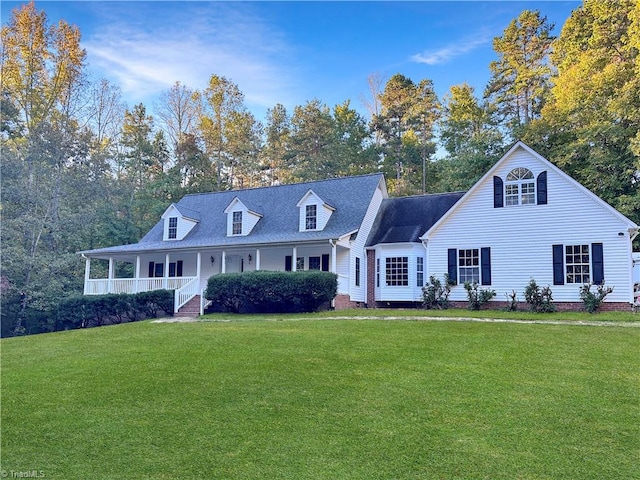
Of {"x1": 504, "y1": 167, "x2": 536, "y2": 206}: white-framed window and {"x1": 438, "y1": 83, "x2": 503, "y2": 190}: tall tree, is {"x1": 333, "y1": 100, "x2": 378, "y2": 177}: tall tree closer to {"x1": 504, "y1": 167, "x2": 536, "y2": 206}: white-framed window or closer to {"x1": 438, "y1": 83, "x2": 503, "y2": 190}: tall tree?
{"x1": 438, "y1": 83, "x2": 503, "y2": 190}: tall tree

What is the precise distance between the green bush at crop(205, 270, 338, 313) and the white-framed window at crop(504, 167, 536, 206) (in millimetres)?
7226

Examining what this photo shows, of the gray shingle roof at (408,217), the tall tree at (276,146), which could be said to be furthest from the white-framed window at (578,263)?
the tall tree at (276,146)

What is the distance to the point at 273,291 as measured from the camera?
1852 centimetres

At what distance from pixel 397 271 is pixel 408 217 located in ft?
9.73

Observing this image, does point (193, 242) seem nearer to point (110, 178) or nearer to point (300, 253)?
point (300, 253)

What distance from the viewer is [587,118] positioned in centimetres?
2334

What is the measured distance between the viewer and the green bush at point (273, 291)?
59.7 ft

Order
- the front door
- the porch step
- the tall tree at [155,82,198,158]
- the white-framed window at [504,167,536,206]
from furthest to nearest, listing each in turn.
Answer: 1. the tall tree at [155,82,198,158]
2. the front door
3. the porch step
4. the white-framed window at [504,167,536,206]

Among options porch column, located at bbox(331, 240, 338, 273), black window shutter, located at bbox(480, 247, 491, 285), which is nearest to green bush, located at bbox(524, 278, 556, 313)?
black window shutter, located at bbox(480, 247, 491, 285)

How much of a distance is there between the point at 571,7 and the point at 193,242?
2337cm

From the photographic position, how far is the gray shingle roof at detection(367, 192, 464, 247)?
21.3 meters

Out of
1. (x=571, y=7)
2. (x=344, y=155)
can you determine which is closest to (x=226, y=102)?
(x=344, y=155)

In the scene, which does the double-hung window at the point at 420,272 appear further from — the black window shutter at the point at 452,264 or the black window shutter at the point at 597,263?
the black window shutter at the point at 597,263

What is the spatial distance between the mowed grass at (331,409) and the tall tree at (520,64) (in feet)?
83.2
